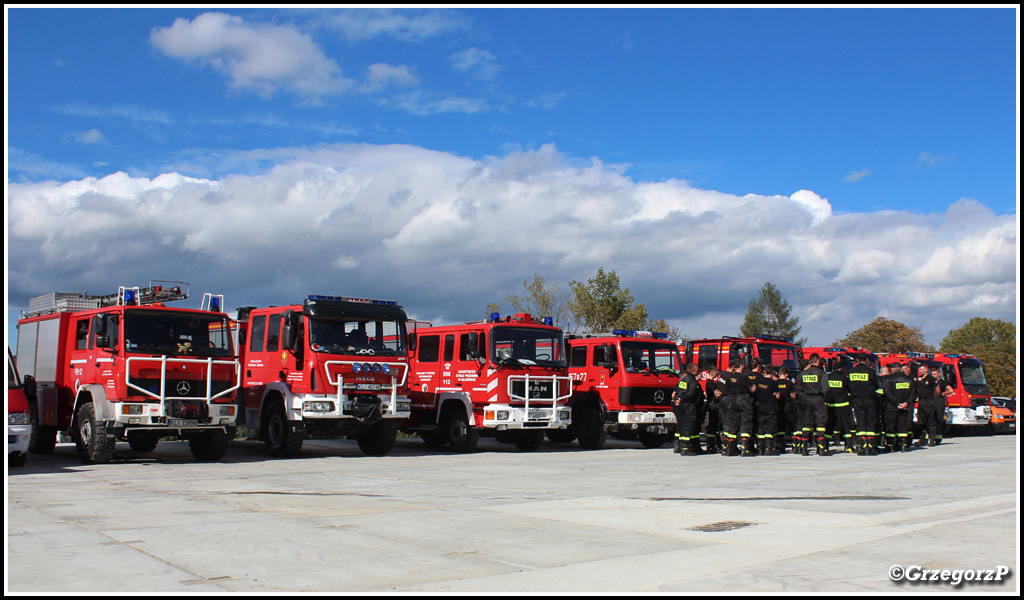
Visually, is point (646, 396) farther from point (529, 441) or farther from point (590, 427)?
point (529, 441)

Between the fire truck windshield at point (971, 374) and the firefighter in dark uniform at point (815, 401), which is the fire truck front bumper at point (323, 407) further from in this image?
the fire truck windshield at point (971, 374)

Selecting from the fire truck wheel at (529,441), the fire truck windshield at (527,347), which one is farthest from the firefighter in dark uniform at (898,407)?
the fire truck wheel at (529,441)

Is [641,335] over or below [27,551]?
over

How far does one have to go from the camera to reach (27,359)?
1659 cm

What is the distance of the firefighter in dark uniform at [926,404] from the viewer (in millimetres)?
17969

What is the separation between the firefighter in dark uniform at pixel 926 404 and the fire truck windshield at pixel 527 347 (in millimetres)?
7325

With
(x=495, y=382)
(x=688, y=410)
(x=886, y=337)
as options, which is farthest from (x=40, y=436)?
(x=886, y=337)

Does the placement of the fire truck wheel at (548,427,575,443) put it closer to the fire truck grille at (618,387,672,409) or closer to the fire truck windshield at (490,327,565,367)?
the fire truck grille at (618,387,672,409)

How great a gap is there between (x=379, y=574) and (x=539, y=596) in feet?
4.13

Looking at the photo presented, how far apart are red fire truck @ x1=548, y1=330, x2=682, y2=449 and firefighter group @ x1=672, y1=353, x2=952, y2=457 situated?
4.38ft

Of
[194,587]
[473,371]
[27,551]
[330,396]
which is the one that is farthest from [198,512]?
[473,371]

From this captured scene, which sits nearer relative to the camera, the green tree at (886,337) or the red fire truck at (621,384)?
the red fire truck at (621,384)

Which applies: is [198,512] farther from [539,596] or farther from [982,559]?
[982,559]

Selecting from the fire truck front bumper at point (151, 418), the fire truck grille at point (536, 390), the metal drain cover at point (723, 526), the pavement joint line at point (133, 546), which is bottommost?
the metal drain cover at point (723, 526)
